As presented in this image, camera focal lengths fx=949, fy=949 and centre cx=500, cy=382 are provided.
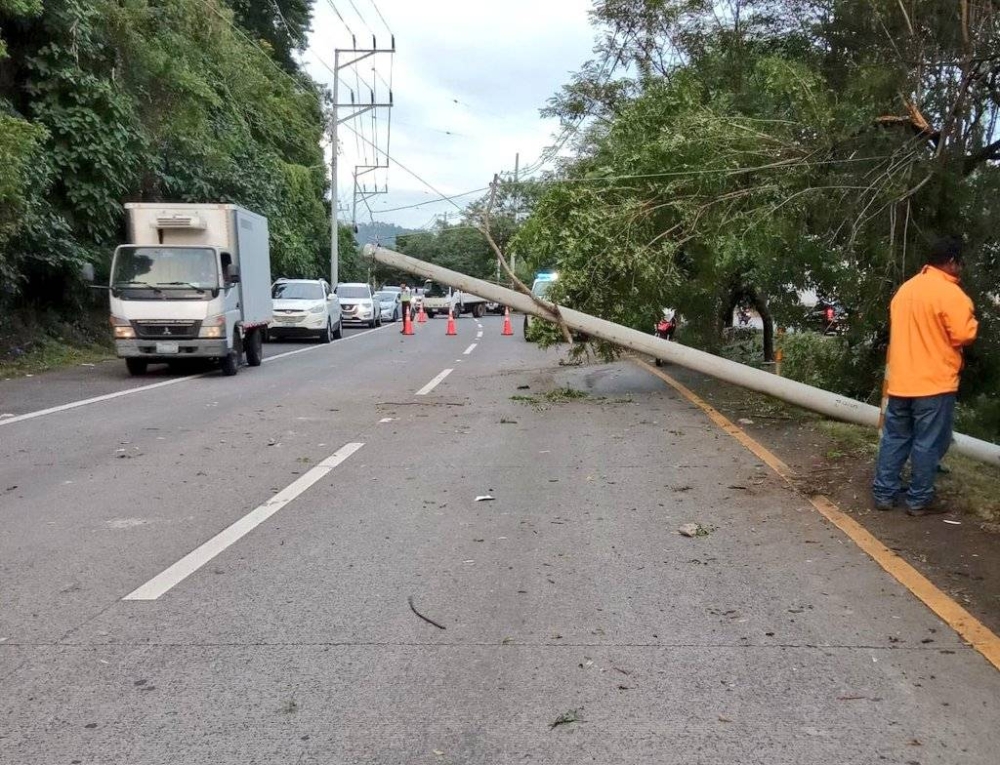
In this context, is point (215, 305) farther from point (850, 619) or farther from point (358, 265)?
point (358, 265)

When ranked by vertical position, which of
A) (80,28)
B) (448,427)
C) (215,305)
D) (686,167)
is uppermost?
(80,28)

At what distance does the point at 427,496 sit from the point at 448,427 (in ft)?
12.1

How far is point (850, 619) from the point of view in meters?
4.70

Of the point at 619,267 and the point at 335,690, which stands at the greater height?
the point at 619,267

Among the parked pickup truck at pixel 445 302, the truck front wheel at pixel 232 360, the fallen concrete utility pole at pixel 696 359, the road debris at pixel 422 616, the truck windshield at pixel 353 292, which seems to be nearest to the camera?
the road debris at pixel 422 616

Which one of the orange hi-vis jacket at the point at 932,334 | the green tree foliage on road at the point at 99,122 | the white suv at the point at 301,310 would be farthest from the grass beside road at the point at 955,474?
the white suv at the point at 301,310

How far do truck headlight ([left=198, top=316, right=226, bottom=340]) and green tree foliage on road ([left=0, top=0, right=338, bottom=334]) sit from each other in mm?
3518

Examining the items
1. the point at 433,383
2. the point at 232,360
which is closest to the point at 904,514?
the point at 433,383

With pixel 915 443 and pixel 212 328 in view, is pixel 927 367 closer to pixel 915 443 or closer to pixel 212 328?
pixel 915 443

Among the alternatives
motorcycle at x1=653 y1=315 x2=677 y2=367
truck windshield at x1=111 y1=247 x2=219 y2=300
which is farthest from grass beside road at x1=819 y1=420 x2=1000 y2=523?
truck windshield at x1=111 y1=247 x2=219 y2=300

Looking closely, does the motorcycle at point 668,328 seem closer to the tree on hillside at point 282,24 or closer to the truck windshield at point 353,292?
the truck windshield at point 353,292

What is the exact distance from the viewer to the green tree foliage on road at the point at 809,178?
9430 mm

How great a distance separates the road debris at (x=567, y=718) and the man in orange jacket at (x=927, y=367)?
3.86 metres

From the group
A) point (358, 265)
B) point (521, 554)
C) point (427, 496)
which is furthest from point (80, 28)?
point (358, 265)
